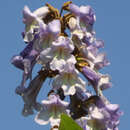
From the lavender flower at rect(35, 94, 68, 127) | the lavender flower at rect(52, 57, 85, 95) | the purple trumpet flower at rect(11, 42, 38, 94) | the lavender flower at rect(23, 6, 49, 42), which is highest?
the lavender flower at rect(23, 6, 49, 42)

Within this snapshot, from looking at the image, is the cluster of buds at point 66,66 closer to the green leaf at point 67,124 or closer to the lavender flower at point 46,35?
the lavender flower at point 46,35

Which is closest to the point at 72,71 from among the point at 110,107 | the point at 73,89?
the point at 73,89

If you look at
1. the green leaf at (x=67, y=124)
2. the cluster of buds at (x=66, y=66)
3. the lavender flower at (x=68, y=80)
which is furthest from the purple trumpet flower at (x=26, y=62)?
the green leaf at (x=67, y=124)

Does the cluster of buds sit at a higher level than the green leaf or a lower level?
higher

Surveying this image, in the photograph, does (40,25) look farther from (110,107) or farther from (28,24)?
(110,107)

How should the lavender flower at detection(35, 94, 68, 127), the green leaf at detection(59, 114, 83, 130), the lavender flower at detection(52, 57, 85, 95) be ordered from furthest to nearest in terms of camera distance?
1. the lavender flower at detection(52, 57, 85, 95)
2. the lavender flower at detection(35, 94, 68, 127)
3. the green leaf at detection(59, 114, 83, 130)

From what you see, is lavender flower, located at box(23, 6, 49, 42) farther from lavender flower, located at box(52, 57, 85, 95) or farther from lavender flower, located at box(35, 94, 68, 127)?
lavender flower, located at box(35, 94, 68, 127)

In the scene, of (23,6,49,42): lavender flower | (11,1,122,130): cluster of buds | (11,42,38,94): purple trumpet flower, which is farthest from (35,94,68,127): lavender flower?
(23,6,49,42): lavender flower

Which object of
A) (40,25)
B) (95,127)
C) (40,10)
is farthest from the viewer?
(40,10)
